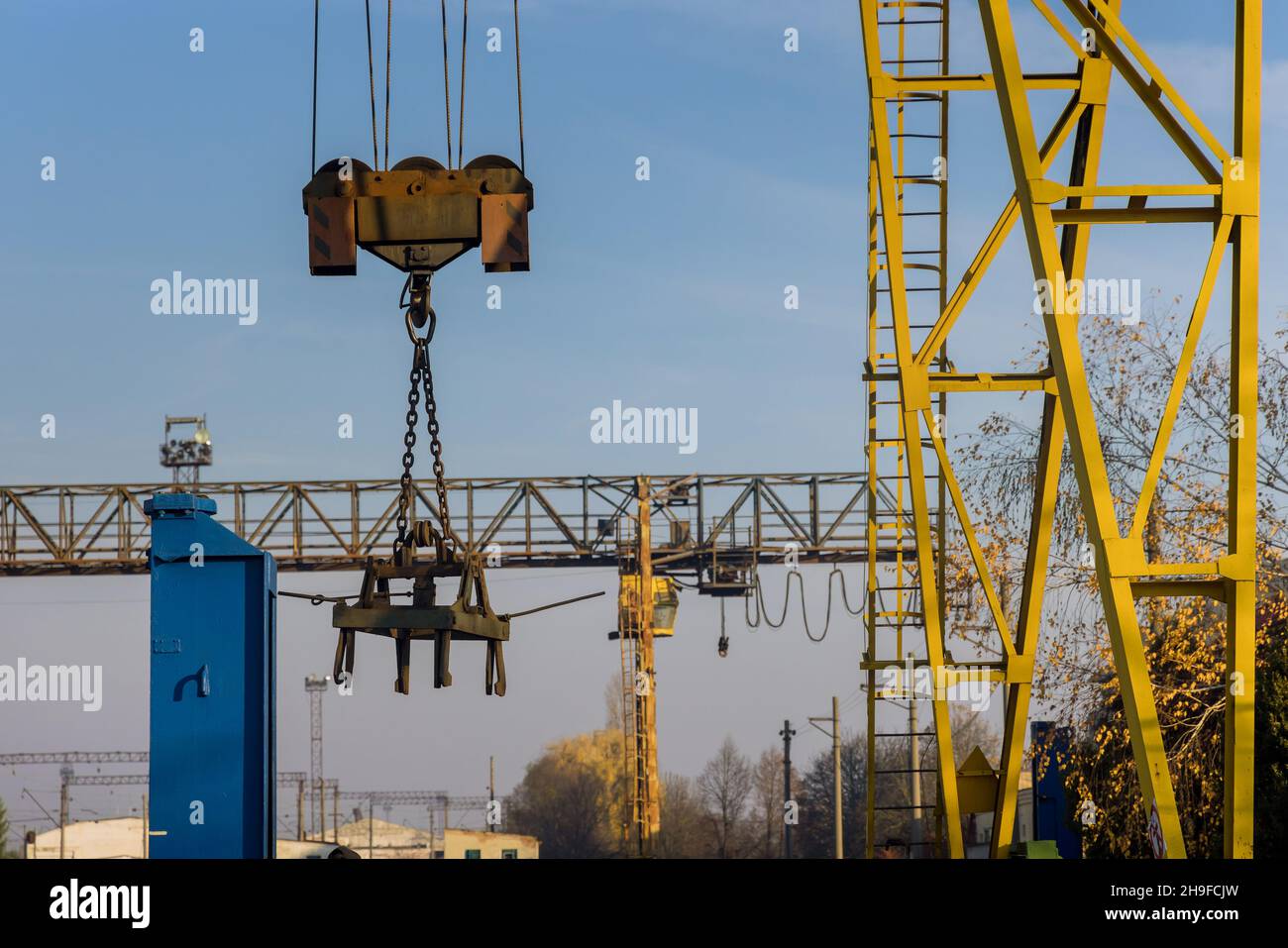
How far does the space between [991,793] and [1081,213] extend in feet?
21.9

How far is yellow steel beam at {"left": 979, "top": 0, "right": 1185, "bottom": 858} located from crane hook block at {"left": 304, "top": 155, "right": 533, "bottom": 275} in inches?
104

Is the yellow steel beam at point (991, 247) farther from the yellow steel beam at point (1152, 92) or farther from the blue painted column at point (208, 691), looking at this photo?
→ the blue painted column at point (208, 691)

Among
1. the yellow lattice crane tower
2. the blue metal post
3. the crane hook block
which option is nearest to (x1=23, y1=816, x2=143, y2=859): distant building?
the yellow lattice crane tower

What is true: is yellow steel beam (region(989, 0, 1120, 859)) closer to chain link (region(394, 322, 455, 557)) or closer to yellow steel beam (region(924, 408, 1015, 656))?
yellow steel beam (region(924, 408, 1015, 656))

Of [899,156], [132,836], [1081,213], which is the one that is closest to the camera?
[1081,213]

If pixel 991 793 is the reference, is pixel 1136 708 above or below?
above

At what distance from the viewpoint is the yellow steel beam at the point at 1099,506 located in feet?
26.7

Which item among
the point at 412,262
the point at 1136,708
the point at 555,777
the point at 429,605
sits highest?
the point at 412,262

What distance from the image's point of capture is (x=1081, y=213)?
8.85 meters

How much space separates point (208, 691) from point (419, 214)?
268 cm

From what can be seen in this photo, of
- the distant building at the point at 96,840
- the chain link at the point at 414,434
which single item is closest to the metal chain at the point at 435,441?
the chain link at the point at 414,434

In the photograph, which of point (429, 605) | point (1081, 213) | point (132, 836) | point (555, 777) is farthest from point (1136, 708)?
point (555, 777)

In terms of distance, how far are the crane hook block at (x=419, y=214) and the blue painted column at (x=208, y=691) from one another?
1603 mm
